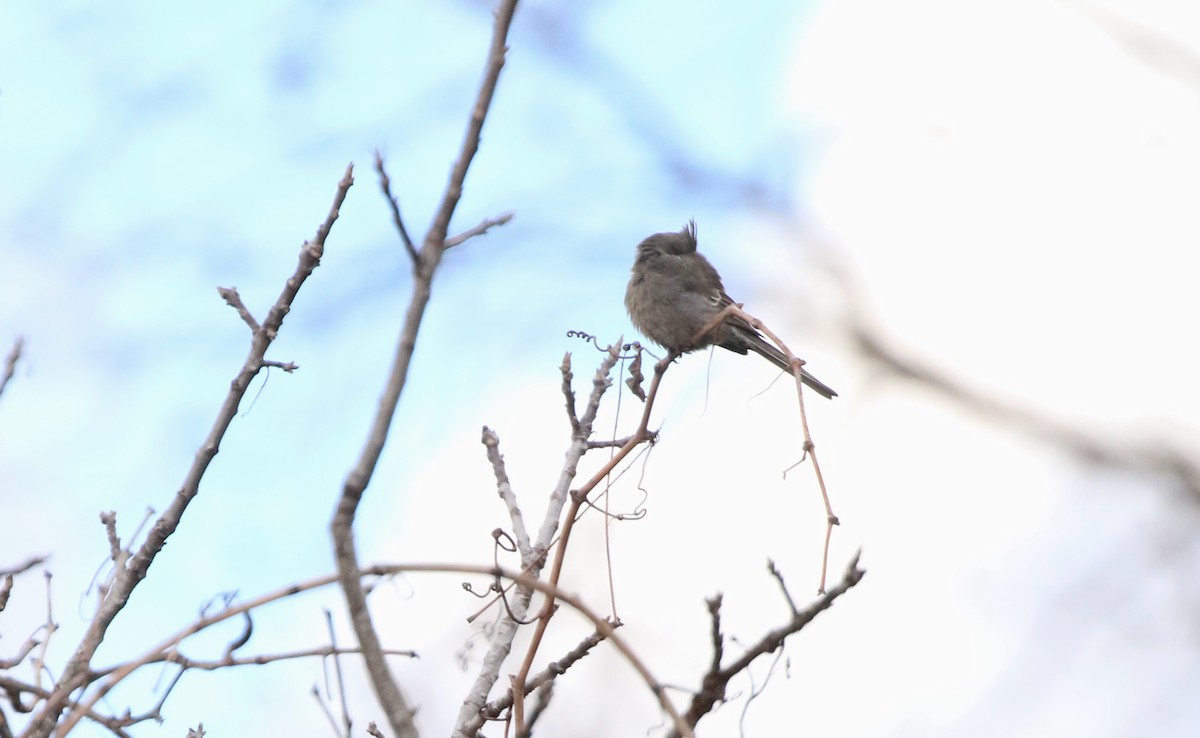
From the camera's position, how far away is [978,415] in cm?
175

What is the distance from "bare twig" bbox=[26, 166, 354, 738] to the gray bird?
2421 millimetres

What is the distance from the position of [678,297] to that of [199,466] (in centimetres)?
314

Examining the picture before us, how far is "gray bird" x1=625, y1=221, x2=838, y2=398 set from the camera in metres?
5.77

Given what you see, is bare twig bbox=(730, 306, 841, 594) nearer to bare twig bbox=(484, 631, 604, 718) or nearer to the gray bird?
bare twig bbox=(484, 631, 604, 718)

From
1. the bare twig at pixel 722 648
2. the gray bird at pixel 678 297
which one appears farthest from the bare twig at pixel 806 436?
the gray bird at pixel 678 297

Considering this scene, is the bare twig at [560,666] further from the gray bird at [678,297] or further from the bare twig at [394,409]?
the gray bird at [678,297]

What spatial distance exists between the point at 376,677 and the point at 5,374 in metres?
1.93

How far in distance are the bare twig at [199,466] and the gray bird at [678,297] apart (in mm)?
2421

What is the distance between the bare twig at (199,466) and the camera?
2.98m

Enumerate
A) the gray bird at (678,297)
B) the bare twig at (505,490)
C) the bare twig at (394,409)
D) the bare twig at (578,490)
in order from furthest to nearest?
the gray bird at (678,297) < the bare twig at (505,490) < the bare twig at (578,490) < the bare twig at (394,409)

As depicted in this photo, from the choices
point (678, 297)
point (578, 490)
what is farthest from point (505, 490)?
point (678, 297)

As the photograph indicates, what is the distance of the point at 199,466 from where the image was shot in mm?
3252

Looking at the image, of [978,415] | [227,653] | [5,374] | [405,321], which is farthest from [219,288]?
[978,415]

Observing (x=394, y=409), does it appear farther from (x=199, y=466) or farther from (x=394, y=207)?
(x=199, y=466)
